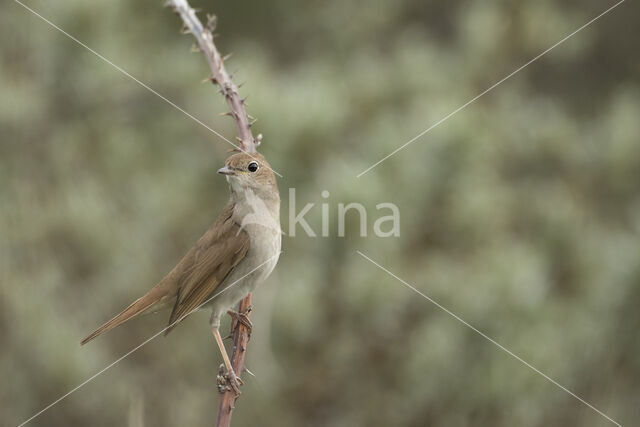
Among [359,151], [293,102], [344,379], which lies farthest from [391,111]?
[344,379]

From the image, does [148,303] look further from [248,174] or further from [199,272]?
[248,174]

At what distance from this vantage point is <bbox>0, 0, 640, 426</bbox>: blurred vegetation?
4.58 metres

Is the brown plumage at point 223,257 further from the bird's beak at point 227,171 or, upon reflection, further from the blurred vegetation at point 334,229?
the blurred vegetation at point 334,229

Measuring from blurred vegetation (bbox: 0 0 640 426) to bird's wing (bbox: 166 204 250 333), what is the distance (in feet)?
2.63

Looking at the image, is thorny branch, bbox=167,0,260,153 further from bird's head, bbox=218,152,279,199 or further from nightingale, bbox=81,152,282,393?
bird's head, bbox=218,152,279,199

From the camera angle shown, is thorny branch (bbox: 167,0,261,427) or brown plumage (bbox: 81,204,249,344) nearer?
thorny branch (bbox: 167,0,261,427)

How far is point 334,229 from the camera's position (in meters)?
4.65

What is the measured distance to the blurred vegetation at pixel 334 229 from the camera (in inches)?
180

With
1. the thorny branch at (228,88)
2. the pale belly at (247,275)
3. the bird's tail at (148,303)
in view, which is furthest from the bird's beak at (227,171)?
the thorny branch at (228,88)

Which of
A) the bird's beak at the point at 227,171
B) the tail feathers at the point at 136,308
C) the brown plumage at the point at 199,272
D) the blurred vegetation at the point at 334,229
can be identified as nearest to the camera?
the tail feathers at the point at 136,308

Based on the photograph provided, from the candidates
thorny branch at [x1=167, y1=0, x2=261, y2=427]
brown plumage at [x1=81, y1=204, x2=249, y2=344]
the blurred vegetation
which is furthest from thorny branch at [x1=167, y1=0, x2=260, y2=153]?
the blurred vegetation

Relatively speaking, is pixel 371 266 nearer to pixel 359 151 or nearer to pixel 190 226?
pixel 359 151

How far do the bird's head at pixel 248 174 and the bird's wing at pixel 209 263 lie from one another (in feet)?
0.73

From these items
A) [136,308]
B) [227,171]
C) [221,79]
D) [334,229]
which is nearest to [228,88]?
[221,79]
